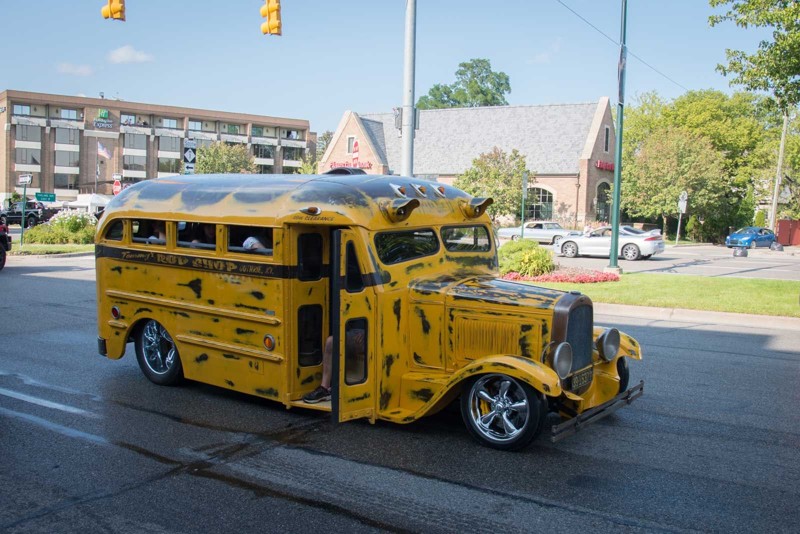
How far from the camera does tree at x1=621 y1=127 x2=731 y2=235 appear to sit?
156 ft

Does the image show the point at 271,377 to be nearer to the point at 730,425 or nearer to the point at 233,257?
the point at 233,257

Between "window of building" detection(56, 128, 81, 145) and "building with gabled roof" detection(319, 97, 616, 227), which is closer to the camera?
"building with gabled roof" detection(319, 97, 616, 227)

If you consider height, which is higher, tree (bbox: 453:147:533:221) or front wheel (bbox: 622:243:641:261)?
tree (bbox: 453:147:533:221)

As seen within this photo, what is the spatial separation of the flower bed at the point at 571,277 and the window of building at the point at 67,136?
232 ft

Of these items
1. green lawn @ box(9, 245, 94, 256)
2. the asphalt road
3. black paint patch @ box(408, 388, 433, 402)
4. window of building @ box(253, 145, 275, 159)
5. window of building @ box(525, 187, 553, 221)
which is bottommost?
the asphalt road

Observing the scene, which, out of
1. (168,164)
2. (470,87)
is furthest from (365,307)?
(470,87)

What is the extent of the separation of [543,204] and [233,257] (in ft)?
151

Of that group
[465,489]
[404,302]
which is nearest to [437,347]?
[404,302]

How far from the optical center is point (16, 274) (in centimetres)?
1911

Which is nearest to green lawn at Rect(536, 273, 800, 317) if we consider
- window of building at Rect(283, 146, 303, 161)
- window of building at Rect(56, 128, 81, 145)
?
window of building at Rect(56, 128, 81, 145)

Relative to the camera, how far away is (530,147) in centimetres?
5109

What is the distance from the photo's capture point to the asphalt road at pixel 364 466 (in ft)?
14.7

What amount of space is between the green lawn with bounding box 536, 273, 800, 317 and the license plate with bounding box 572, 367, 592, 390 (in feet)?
28.1

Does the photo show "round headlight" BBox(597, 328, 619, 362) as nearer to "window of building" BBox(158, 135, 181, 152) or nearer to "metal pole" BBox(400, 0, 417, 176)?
"metal pole" BBox(400, 0, 417, 176)
